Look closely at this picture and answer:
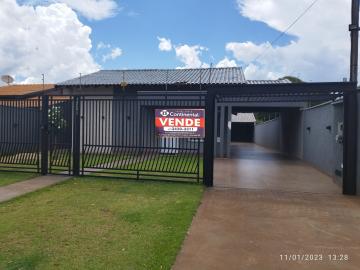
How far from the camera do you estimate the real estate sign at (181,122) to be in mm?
9117

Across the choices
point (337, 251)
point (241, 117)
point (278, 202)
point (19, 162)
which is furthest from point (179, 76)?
point (241, 117)

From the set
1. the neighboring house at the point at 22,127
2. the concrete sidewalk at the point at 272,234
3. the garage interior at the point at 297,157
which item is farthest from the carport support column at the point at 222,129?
the concrete sidewalk at the point at 272,234

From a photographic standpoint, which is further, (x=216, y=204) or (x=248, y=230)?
(x=216, y=204)

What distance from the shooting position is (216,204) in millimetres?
7195

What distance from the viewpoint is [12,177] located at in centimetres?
979

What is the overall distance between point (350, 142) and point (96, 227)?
6310 millimetres

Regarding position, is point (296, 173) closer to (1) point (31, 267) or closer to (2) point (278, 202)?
(2) point (278, 202)

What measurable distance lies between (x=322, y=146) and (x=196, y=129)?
23.5ft

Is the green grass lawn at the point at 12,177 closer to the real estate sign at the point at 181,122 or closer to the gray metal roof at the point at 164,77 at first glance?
the real estate sign at the point at 181,122

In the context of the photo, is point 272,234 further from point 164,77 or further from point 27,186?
point 164,77

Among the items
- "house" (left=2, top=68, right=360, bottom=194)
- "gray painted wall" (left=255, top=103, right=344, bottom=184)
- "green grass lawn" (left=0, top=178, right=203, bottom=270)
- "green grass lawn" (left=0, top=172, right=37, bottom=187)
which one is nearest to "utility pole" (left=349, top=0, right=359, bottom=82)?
"house" (left=2, top=68, right=360, bottom=194)

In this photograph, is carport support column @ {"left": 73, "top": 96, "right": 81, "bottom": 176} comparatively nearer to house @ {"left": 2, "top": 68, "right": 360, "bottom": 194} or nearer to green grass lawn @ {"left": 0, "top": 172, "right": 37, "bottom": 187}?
house @ {"left": 2, "top": 68, "right": 360, "bottom": 194}

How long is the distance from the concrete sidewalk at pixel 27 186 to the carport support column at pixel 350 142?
24.3 ft

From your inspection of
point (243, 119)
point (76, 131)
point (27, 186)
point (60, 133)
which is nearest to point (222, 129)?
point (60, 133)
